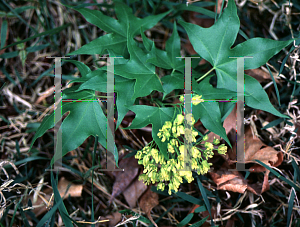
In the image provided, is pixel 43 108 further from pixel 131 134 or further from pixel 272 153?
pixel 272 153

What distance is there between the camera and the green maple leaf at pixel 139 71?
1.09m

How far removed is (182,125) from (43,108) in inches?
41.5

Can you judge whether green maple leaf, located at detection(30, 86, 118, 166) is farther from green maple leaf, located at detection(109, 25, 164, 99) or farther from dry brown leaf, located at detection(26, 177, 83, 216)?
dry brown leaf, located at detection(26, 177, 83, 216)

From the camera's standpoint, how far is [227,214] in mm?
1453

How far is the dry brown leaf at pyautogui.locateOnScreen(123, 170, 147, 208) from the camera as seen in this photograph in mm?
1434

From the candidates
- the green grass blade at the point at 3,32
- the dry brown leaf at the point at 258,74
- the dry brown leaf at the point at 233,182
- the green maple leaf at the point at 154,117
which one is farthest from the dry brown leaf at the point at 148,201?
the green grass blade at the point at 3,32

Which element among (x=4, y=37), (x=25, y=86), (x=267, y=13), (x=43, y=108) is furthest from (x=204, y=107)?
(x=4, y=37)

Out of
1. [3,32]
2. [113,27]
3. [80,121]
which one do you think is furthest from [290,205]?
[3,32]

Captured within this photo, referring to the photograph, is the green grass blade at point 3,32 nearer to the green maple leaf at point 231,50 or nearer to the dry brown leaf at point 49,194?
the dry brown leaf at point 49,194

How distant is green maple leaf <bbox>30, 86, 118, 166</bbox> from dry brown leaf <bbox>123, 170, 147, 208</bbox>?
352mm

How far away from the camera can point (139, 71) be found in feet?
3.73

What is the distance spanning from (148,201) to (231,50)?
3.09 ft

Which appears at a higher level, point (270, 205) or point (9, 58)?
point (9, 58)

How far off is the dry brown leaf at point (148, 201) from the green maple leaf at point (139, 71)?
2.18 feet
